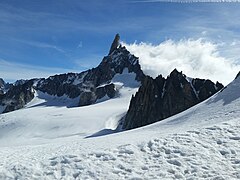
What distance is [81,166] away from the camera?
14555 mm

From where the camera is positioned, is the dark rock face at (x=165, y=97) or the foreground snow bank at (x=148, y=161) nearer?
the foreground snow bank at (x=148, y=161)

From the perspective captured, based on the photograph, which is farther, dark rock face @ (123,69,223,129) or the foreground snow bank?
dark rock face @ (123,69,223,129)

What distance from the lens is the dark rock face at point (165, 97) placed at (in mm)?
91000

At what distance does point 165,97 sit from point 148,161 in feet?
265

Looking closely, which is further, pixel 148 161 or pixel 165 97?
pixel 165 97

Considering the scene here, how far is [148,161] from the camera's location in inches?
580

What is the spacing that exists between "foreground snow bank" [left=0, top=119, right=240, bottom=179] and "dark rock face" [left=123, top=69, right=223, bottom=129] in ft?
237

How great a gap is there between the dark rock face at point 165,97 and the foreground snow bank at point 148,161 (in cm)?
7215

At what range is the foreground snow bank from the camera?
1362 centimetres

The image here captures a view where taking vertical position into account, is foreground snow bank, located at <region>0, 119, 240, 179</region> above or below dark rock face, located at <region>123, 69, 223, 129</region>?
below

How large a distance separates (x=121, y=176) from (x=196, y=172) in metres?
Answer: 3.13

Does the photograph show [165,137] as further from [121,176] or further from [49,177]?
[49,177]

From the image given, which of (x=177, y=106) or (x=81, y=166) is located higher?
(x=177, y=106)

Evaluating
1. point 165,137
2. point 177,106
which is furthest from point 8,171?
point 177,106
